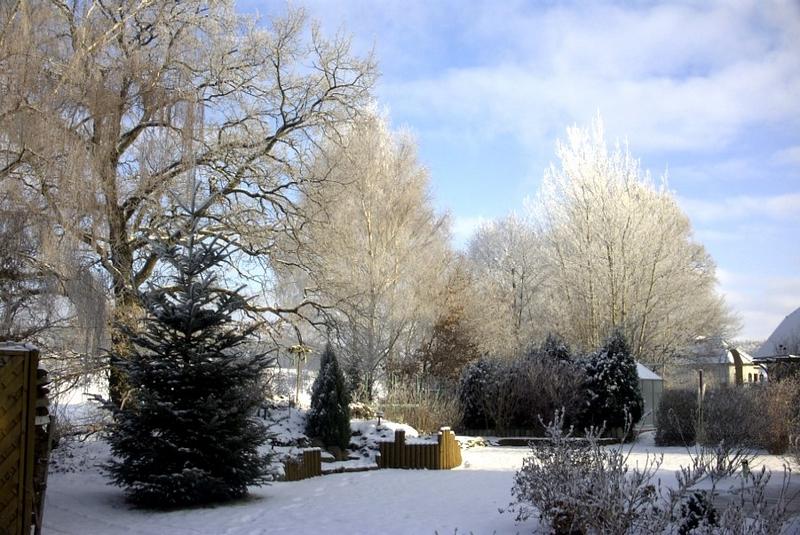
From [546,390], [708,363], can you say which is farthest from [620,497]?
[708,363]

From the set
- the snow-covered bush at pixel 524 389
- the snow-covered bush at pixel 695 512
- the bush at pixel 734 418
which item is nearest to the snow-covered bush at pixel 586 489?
the snow-covered bush at pixel 695 512

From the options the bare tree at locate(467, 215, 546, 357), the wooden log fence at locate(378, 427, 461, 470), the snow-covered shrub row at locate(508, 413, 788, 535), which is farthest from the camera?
the bare tree at locate(467, 215, 546, 357)

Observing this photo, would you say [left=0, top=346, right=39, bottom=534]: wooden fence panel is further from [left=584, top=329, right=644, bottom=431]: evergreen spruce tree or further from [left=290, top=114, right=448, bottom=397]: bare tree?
[left=584, top=329, right=644, bottom=431]: evergreen spruce tree

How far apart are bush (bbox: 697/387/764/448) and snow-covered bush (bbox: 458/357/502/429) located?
237 inches

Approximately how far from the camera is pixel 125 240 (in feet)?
42.1

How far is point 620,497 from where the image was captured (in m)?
5.33

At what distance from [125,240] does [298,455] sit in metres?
4.70

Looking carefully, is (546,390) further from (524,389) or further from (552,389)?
(524,389)

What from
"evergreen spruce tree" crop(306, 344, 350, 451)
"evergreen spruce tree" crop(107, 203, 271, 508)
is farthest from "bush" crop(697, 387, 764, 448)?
"evergreen spruce tree" crop(107, 203, 271, 508)

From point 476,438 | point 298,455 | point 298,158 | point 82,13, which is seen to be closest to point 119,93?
point 82,13

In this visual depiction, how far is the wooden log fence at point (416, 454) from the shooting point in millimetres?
13961

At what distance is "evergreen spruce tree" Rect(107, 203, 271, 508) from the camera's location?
950 centimetres

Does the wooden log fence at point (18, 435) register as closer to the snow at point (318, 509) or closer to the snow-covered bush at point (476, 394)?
the snow at point (318, 509)

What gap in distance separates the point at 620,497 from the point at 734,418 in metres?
11.4
